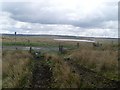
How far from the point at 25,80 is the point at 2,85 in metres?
1.05

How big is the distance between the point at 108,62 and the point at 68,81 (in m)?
6.39

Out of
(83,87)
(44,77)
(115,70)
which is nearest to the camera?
(83,87)

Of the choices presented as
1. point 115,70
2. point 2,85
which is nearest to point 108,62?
point 115,70

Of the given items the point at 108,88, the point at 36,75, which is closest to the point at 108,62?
the point at 36,75

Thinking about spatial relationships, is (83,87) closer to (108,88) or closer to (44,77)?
(108,88)

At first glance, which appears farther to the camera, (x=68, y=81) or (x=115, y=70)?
(x=115, y=70)

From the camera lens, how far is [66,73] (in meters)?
12.9

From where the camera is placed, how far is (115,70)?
1662 centimetres

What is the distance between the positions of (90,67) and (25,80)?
720 centimetres

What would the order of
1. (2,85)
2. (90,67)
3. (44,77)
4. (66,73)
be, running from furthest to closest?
(90,67)
(44,77)
(66,73)
(2,85)

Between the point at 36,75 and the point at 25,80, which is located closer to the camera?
the point at 25,80

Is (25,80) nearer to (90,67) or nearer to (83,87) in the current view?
(83,87)

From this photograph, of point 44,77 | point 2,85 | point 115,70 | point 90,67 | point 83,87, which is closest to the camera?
point 83,87

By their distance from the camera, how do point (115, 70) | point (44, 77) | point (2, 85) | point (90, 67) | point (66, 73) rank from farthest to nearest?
point (90, 67) → point (115, 70) → point (44, 77) → point (66, 73) → point (2, 85)
